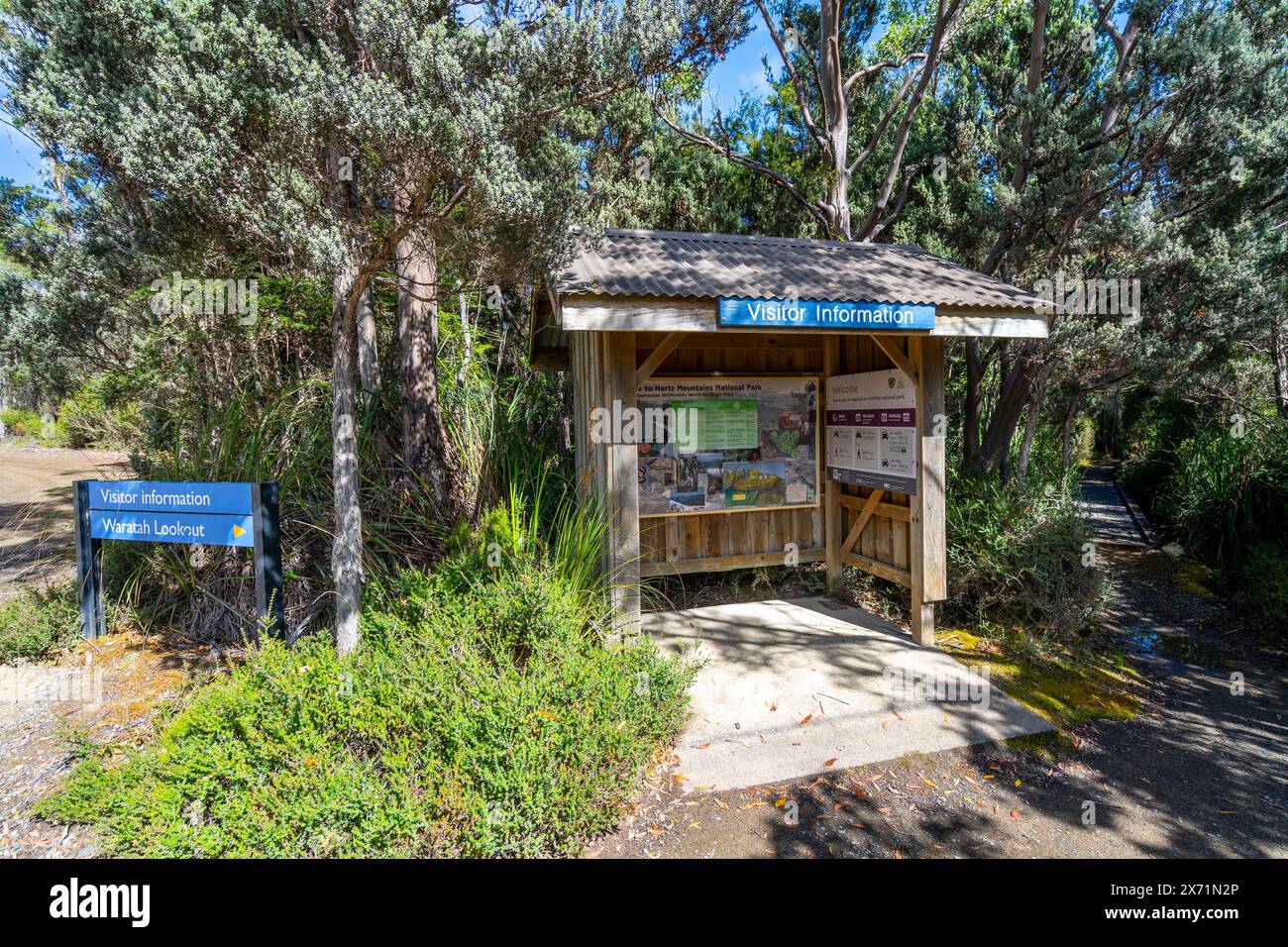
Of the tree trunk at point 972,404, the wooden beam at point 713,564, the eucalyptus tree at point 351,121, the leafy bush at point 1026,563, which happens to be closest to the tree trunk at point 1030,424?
the tree trunk at point 972,404

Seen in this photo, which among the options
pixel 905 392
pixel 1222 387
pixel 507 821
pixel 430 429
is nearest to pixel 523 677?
pixel 507 821

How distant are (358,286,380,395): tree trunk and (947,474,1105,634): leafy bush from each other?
5.86 meters

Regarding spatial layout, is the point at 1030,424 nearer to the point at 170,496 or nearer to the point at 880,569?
the point at 880,569

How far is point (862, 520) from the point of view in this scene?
5.98 m

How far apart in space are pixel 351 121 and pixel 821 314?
293 cm

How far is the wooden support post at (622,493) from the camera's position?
444cm

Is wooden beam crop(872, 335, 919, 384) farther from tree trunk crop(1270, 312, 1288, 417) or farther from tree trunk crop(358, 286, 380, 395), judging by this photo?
tree trunk crop(1270, 312, 1288, 417)

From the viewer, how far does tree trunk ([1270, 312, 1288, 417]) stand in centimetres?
765

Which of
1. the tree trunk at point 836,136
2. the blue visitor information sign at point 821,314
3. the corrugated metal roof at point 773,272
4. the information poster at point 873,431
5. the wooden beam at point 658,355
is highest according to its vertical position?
the tree trunk at point 836,136

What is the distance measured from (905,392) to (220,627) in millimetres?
5818

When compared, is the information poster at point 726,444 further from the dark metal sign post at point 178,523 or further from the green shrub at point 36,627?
the green shrub at point 36,627

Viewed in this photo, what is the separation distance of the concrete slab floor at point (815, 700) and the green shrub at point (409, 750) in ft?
1.21

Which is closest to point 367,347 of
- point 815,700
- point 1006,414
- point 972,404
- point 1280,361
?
point 815,700

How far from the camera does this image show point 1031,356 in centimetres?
680
